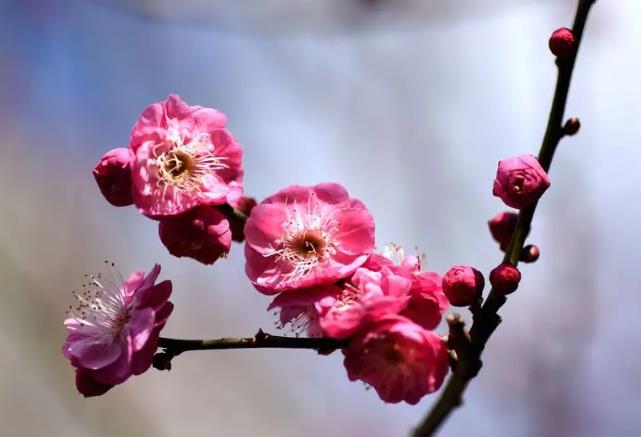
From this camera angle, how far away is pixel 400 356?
1.20 m

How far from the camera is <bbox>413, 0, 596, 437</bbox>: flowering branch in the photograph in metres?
1.20

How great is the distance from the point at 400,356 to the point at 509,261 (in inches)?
12.0

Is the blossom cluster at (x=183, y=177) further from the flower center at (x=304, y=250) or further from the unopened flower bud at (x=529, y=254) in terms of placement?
the unopened flower bud at (x=529, y=254)

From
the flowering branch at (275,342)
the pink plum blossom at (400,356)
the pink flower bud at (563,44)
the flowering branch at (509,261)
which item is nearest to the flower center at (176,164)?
the flowering branch at (275,342)

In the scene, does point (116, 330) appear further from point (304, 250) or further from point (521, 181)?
point (521, 181)

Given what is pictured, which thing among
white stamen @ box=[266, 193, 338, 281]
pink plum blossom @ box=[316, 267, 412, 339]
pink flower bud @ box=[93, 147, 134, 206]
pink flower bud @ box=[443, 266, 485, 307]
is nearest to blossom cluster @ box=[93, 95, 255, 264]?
pink flower bud @ box=[93, 147, 134, 206]

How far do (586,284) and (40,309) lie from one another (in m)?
3.49

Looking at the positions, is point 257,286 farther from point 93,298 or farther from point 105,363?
A: point 93,298

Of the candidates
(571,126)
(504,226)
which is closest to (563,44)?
(571,126)

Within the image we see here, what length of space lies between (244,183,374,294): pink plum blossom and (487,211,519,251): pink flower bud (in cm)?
33

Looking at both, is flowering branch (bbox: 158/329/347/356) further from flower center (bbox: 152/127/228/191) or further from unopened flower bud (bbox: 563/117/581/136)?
unopened flower bud (bbox: 563/117/581/136)

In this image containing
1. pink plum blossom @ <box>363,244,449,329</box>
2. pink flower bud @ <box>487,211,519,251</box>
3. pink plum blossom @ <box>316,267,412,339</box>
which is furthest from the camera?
pink flower bud @ <box>487,211,519,251</box>

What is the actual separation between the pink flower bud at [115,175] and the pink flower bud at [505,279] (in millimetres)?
745

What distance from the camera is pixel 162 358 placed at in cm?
131
